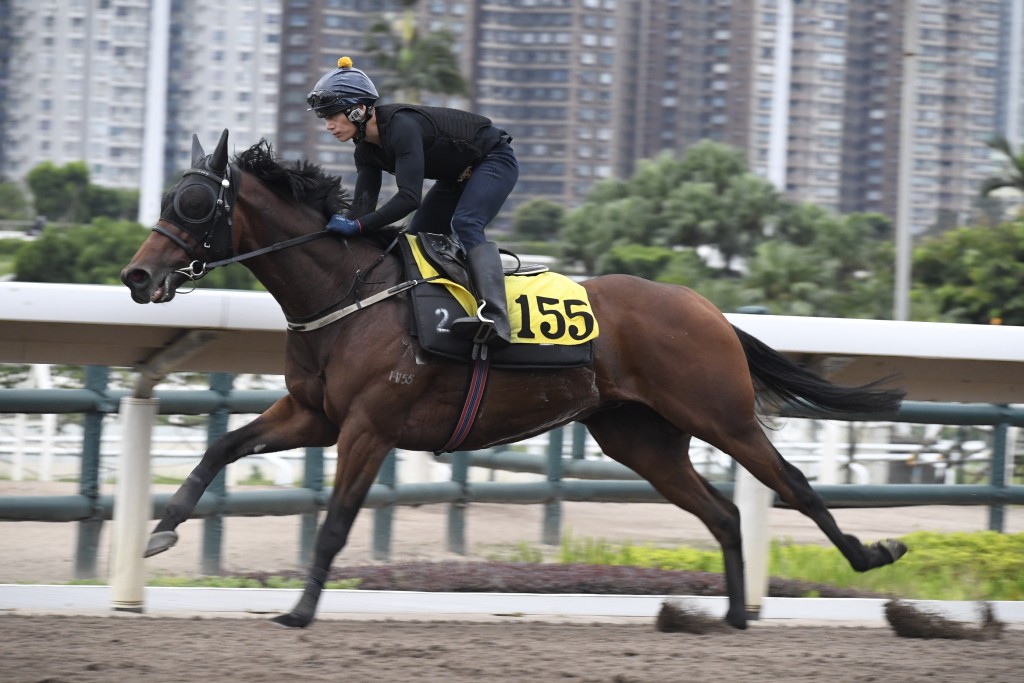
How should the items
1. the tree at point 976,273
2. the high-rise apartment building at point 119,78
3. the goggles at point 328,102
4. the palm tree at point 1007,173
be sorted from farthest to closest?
the high-rise apartment building at point 119,78, the palm tree at point 1007,173, the tree at point 976,273, the goggles at point 328,102

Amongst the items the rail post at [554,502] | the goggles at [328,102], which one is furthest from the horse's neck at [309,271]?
the rail post at [554,502]

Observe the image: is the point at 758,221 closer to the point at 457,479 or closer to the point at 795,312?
the point at 795,312

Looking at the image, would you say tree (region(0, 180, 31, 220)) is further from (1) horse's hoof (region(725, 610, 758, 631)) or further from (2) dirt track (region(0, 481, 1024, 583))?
(1) horse's hoof (region(725, 610, 758, 631))

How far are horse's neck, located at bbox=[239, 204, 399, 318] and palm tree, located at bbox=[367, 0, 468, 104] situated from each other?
30.7 meters

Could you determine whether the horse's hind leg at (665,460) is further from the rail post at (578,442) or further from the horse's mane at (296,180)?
the horse's mane at (296,180)

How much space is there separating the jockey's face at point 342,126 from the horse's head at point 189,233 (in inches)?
18.2

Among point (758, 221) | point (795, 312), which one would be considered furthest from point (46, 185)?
point (795, 312)

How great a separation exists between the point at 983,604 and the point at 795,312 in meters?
26.4

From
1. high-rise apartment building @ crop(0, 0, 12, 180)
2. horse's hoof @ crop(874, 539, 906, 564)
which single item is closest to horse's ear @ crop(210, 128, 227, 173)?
horse's hoof @ crop(874, 539, 906, 564)

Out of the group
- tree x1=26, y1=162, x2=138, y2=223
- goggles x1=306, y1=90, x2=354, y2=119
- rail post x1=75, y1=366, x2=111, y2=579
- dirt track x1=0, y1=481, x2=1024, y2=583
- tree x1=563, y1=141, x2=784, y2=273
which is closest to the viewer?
goggles x1=306, y1=90, x2=354, y2=119

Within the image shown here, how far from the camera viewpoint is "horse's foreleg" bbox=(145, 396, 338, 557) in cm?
533

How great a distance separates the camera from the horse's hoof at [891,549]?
5.88 meters

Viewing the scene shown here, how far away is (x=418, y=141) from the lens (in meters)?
5.32

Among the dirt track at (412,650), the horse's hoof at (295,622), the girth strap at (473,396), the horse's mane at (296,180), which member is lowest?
the dirt track at (412,650)
